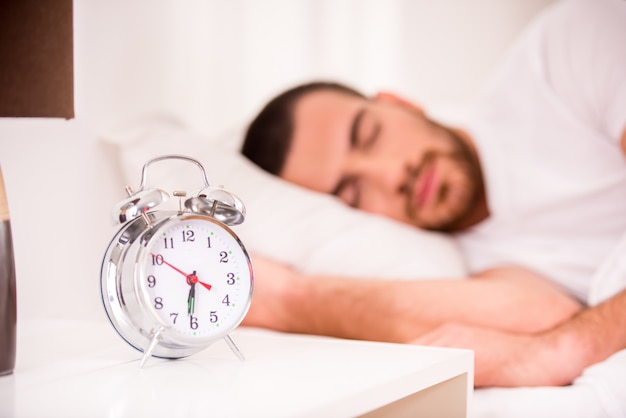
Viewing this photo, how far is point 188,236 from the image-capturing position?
83 cm

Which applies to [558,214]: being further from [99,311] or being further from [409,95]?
[99,311]

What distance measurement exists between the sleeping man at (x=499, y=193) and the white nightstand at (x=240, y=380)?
332 mm

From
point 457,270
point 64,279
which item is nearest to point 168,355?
point 64,279

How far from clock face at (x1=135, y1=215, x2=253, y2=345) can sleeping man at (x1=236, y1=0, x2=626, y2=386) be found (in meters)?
0.51

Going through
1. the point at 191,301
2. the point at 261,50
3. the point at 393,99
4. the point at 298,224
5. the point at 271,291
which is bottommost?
the point at 271,291

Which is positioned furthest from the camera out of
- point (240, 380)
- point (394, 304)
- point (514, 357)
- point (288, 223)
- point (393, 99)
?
point (393, 99)

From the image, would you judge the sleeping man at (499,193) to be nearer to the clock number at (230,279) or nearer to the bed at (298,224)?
the bed at (298,224)

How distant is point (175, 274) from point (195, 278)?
24 millimetres

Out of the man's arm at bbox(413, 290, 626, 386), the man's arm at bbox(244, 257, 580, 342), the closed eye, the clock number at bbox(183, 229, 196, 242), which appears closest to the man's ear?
the closed eye

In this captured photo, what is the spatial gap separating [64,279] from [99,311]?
10cm

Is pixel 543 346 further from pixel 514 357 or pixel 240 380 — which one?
pixel 240 380

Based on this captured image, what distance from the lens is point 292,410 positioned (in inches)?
25.0

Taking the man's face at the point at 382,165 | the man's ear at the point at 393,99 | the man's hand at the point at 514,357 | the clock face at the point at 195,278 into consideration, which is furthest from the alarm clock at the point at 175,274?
the man's ear at the point at 393,99

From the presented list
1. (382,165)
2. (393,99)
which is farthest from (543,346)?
(393,99)
